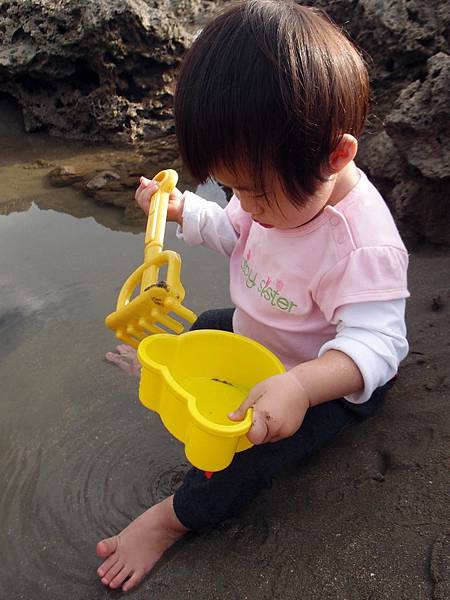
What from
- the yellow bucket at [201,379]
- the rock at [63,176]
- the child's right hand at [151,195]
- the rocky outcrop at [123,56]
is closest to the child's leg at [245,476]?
the yellow bucket at [201,379]

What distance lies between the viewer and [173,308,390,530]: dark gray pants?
127cm

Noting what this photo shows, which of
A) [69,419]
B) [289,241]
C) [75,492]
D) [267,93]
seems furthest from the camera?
[69,419]

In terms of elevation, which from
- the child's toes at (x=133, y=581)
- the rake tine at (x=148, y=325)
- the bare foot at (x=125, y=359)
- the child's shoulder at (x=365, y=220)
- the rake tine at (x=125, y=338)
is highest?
the child's shoulder at (x=365, y=220)

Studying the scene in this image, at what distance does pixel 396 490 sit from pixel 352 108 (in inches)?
29.9

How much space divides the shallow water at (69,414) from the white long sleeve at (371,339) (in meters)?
0.59

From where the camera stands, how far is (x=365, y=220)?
123cm

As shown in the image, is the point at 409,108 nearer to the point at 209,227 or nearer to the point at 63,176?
the point at 209,227

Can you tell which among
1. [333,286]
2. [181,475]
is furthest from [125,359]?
[333,286]

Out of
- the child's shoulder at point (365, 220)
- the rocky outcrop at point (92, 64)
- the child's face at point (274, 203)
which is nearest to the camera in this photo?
the child's face at point (274, 203)

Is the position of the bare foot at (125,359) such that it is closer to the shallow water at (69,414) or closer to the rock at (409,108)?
the shallow water at (69,414)

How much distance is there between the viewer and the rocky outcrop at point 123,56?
2906 millimetres

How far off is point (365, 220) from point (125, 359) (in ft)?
3.17

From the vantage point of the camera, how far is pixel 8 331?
2.02 m

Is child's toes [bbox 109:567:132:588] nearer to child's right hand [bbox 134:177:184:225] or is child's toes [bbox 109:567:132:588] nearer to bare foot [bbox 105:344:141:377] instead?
bare foot [bbox 105:344:141:377]
